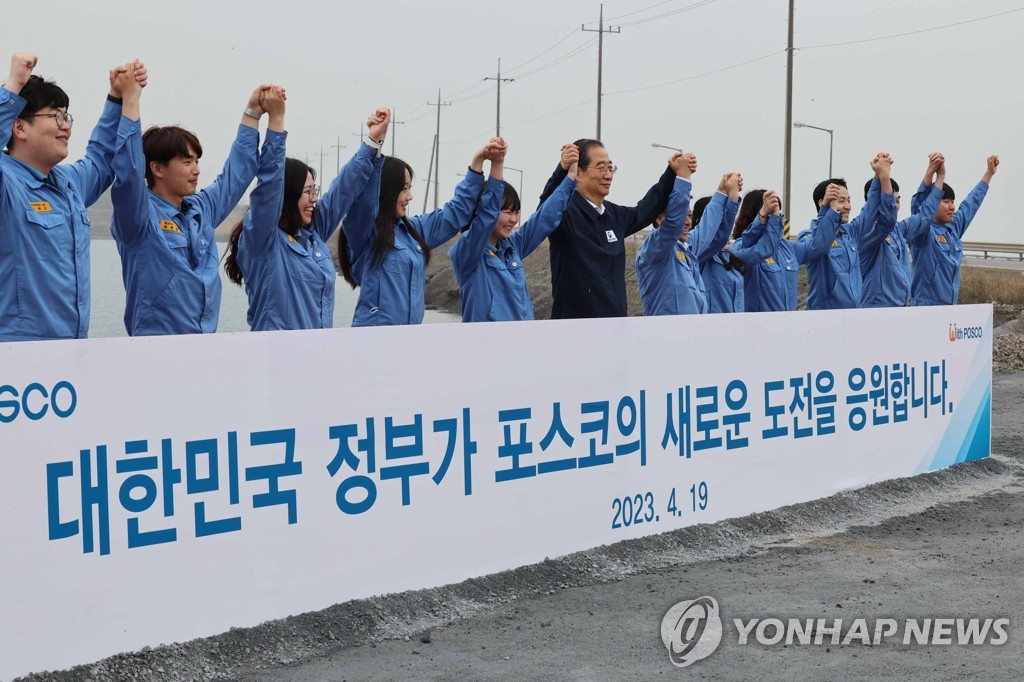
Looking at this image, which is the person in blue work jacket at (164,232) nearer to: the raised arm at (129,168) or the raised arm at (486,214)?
the raised arm at (129,168)

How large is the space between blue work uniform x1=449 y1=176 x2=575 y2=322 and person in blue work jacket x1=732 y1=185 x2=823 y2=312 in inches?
80.0

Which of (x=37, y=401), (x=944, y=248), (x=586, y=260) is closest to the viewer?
(x=37, y=401)

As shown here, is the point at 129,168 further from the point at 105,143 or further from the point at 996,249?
the point at 996,249

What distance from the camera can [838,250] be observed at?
8.26 metres

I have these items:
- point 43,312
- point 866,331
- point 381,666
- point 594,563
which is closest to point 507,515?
point 594,563

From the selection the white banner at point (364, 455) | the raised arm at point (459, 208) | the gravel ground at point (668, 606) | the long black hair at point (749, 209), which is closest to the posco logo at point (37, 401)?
the white banner at point (364, 455)

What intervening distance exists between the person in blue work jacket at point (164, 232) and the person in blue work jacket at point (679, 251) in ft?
8.36

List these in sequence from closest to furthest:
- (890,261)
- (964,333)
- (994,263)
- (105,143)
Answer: (105,143)
(964,333)
(890,261)
(994,263)

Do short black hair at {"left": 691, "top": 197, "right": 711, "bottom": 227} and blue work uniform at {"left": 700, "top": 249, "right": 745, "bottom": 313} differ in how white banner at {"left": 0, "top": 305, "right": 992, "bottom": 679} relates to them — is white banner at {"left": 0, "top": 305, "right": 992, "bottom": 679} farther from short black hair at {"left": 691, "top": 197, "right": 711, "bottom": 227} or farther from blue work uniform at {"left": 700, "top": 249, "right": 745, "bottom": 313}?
short black hair at {"left": 691, "top": 197, "right": 711, "bottom": 227}

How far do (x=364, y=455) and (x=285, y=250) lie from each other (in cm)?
133

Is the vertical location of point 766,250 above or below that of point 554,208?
below

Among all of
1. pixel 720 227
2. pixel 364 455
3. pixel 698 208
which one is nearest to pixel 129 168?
pixel 364 455

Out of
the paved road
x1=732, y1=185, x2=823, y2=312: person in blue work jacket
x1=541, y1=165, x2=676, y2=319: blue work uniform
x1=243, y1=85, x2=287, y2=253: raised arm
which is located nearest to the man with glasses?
x1=541, y1=165, x2=676, y2=319: blue work uniform

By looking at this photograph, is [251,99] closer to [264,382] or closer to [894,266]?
[264,382]
